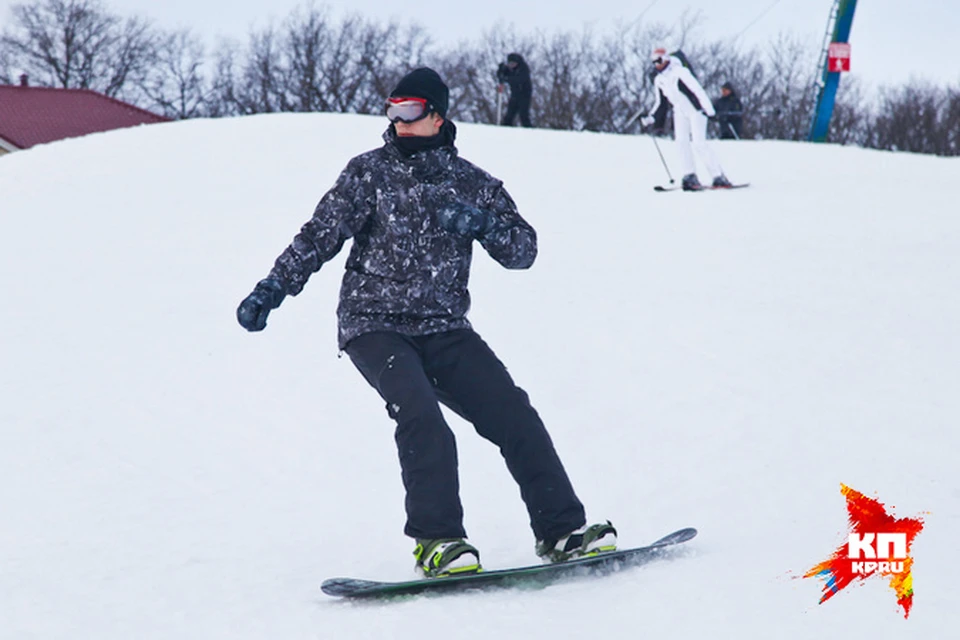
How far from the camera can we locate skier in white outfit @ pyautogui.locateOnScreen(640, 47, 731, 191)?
12.0m

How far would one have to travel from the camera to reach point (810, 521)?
12.6ft

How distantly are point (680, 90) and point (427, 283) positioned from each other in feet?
30.8

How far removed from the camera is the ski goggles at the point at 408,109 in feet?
11.2

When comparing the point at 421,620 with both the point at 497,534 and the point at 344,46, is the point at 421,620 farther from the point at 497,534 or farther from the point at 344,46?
the point at 344,46

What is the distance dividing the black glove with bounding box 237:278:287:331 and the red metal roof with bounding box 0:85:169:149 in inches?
1449

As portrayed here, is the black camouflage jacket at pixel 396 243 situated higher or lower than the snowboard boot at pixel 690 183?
lower

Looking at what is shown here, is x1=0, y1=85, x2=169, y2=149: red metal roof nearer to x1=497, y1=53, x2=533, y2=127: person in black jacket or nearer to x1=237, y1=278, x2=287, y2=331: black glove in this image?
x1=497, y1=53, x2=533, y2=127: person in black jacket

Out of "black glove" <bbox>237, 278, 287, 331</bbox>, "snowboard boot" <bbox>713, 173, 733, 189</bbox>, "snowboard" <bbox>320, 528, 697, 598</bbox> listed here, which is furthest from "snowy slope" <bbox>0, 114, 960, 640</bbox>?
Answer: "black glove" <bbox>237, 278, 287, 331</bbox>

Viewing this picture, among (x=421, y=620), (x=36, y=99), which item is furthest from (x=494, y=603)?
(x=36, y=99)

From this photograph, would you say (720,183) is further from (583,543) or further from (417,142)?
(583,543)

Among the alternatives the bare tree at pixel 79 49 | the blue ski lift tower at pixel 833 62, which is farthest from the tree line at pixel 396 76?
the blue ski lift tower at pixel 833 62

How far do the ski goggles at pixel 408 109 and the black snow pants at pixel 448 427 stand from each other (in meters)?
0.73

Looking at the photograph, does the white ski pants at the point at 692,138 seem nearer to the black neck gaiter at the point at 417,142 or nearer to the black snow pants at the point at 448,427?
the black neck gaiter at the point at 417,142

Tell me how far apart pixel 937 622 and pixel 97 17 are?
60661mm
